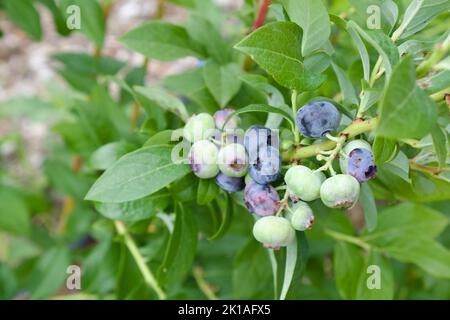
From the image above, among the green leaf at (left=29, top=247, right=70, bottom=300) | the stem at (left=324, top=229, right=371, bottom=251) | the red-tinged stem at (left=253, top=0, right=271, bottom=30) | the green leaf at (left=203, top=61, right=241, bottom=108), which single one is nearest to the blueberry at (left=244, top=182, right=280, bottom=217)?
the green leaf at (left=203, top=61, right=241, bottom=108)

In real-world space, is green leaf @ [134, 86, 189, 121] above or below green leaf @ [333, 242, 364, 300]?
above

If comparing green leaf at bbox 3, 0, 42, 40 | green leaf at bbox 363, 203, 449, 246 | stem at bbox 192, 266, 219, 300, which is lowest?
stem at bbox 192, 266, 219, 300

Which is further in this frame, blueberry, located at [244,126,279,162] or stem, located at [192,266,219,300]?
stem, located at [192,266,219,300]

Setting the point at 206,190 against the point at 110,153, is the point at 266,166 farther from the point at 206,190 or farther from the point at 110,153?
the point at 110,153

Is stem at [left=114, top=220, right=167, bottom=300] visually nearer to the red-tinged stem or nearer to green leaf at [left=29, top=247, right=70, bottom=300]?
green leaf at [left=29, top=247, right=70, bottom=300]

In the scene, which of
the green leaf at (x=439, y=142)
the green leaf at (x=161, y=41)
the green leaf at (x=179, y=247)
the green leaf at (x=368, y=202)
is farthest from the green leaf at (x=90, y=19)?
the green leaf at (x=439, y=142)
